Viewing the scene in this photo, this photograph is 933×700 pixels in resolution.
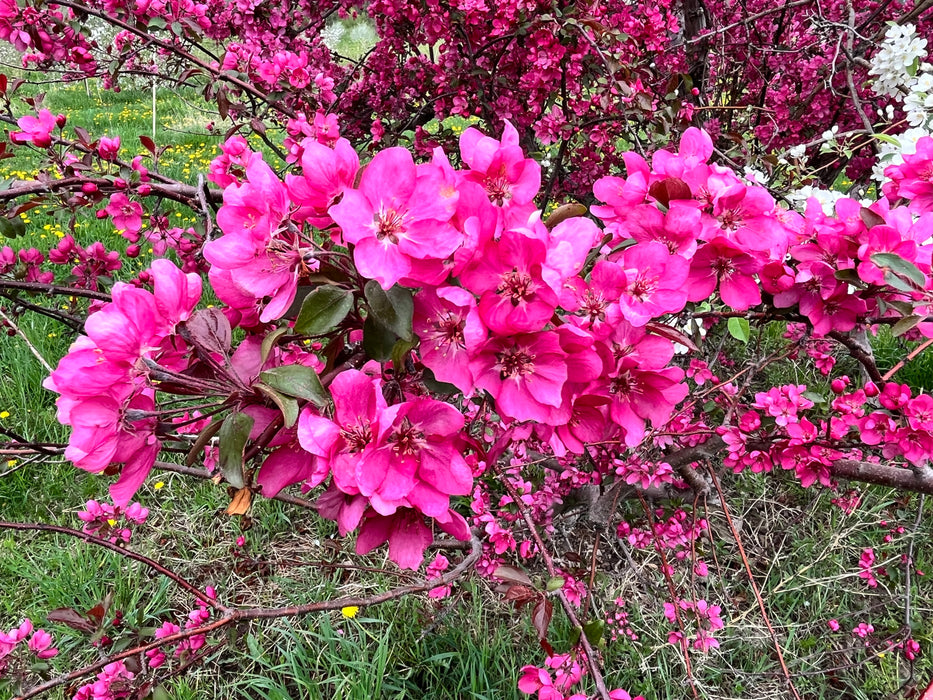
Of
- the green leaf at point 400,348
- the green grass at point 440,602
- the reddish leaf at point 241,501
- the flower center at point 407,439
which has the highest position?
the green leaf at point 400,348

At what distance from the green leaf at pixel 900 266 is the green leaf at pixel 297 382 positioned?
0.64m

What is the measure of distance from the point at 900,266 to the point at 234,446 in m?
0.74

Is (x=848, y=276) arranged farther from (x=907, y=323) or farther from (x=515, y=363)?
(x=515, y=363)

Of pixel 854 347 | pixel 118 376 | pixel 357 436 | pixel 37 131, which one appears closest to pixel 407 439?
pixel 357 436

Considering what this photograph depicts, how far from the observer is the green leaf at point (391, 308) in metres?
0.57

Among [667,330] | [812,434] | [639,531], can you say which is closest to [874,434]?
[812,434]

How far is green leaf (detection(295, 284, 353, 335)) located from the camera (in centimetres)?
56

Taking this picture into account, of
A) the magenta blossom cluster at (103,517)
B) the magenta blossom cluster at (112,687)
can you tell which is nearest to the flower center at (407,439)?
the magenta blossom cluster at (112,687)

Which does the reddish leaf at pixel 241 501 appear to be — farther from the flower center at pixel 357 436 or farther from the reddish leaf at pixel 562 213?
the reddish leaf at pixel 562 213

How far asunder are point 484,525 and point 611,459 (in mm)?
417

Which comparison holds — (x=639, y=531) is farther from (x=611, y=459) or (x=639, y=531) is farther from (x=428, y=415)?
(x=428, y=415)

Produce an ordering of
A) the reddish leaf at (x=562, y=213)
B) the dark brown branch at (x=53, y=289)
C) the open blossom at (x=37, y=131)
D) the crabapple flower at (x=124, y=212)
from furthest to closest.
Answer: the crabapple flower at (x=124, y=212)
the open blossom at (x=37, y=131)
the dark brown branch at (x=53, y=289)
the reddish leaf at (x=562, y=213)

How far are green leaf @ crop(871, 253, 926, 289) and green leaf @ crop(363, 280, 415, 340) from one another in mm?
551

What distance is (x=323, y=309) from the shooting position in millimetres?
572
